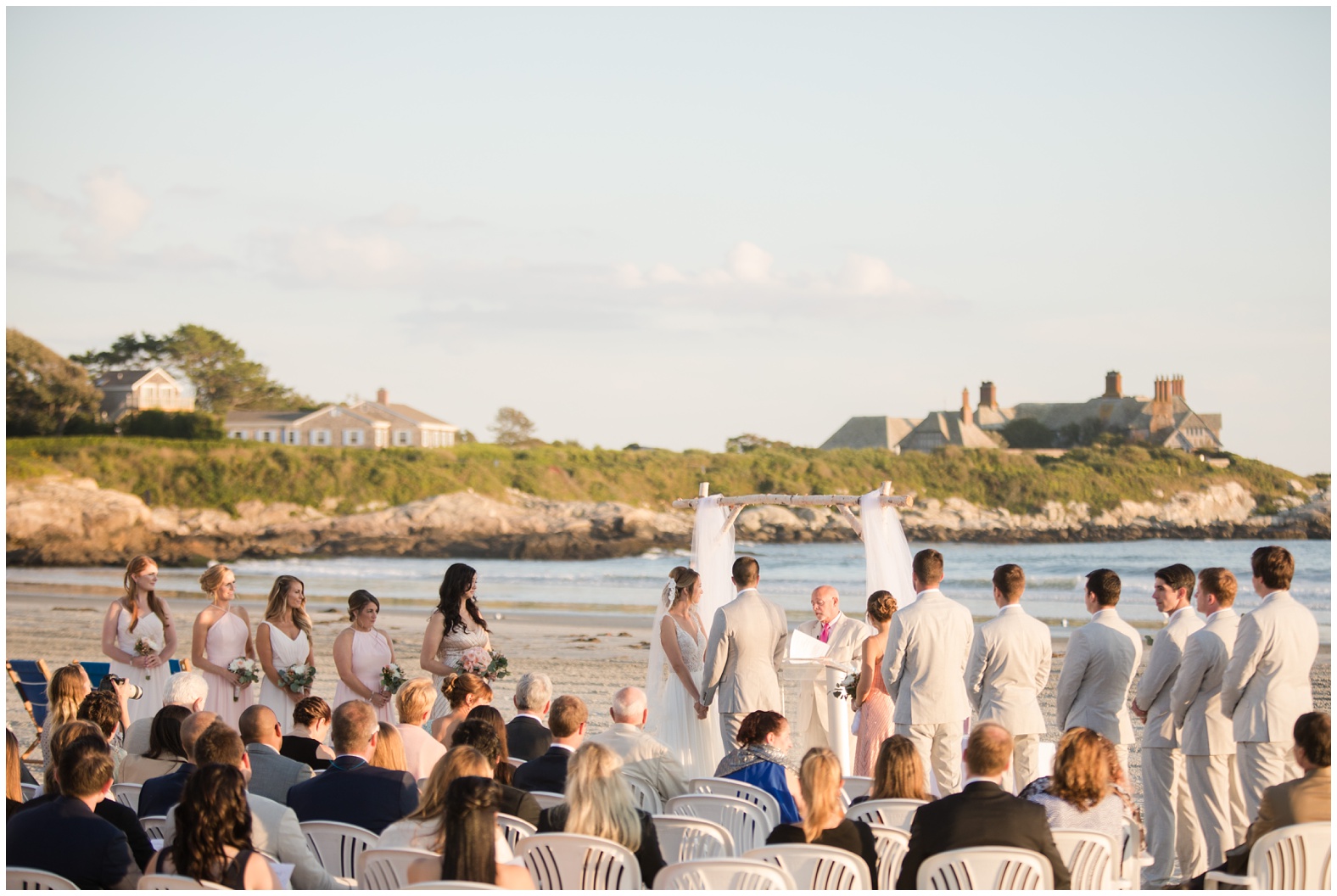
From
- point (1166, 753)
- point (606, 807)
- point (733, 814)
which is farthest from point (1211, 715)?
point (606, 807)

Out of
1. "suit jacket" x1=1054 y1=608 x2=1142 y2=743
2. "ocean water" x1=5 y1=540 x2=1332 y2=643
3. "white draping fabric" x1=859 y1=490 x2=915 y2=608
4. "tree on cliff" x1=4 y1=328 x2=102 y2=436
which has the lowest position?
"ocean water" x1=5 y1=540 x2=1332 y2=643

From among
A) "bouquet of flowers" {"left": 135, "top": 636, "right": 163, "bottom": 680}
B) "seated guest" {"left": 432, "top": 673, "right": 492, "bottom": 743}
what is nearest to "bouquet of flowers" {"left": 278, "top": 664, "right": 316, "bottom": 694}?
"bouquet of flowers" {"left": 135, "top": 636, "right": 163, "bottom": 680}

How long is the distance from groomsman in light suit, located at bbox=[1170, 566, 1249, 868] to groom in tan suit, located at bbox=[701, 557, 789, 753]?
2.24 m

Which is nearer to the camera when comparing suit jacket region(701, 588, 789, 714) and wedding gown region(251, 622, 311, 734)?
suit jacket region(701, 588, 789, 714)

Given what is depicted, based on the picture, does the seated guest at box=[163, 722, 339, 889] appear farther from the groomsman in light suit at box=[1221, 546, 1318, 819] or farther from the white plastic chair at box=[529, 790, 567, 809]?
the groomsman in light suit at box=[1221, 546, 1318, 819]

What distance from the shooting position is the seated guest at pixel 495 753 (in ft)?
14.2

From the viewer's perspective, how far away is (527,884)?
359 centimetres

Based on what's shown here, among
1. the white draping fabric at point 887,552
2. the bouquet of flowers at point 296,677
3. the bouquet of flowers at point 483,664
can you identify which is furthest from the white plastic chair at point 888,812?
the bouquet of flowers at point 296,677

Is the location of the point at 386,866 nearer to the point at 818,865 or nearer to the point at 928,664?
the point at 818,865

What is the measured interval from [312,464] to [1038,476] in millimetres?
48948

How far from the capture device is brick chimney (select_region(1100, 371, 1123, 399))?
90.9m

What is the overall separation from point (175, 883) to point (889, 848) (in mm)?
2275

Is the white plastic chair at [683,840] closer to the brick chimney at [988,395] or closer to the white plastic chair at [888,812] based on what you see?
the white plastic chair at [888,812]

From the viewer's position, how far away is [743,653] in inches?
280
